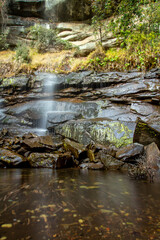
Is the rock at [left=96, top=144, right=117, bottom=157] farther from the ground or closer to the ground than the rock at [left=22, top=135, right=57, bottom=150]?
closer to the ground

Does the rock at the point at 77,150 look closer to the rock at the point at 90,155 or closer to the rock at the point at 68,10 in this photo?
the rock at the point at 90,155

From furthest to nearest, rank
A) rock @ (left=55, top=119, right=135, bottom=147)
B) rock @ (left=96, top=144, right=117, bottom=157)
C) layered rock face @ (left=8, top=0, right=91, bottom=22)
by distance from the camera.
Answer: layered rock face @ (left=8, top=0, right=91, bottom=22), rock @ (left=55, top=119, right=135, bottom=147), rock @ (left=96, top=144, right=117, bottom=157)

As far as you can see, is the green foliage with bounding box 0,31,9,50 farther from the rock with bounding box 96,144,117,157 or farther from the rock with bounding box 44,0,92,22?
the rock with bounding box 96,144,117,157

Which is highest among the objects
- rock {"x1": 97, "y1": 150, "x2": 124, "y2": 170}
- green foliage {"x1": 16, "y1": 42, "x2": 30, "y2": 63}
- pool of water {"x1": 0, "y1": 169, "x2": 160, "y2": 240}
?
green foliage {"x1": 16, "y1": 42, "x2": 30, "y2": 63}

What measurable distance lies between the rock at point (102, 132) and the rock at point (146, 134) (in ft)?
2.18

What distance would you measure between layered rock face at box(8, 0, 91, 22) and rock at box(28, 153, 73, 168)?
16046mm

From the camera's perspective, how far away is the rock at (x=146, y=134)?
4719 mm

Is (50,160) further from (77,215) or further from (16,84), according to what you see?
(16,84)

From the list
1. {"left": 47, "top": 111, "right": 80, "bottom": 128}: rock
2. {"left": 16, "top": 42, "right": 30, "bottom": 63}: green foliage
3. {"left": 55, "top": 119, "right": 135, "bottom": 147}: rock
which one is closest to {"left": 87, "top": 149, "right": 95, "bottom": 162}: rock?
{"left": 55, "top": 119, "right": 135, "bottom": 147}: rock

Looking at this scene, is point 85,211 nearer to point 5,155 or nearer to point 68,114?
point 5,155

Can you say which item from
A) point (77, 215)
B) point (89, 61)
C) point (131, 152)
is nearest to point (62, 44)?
point (89, 61)

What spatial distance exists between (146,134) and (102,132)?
1651 mm

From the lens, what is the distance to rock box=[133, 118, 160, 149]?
4719 mm

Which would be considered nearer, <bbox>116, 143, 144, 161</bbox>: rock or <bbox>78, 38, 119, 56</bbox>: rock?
<bbox>116, 143, 144, 161</bbox>: rock
